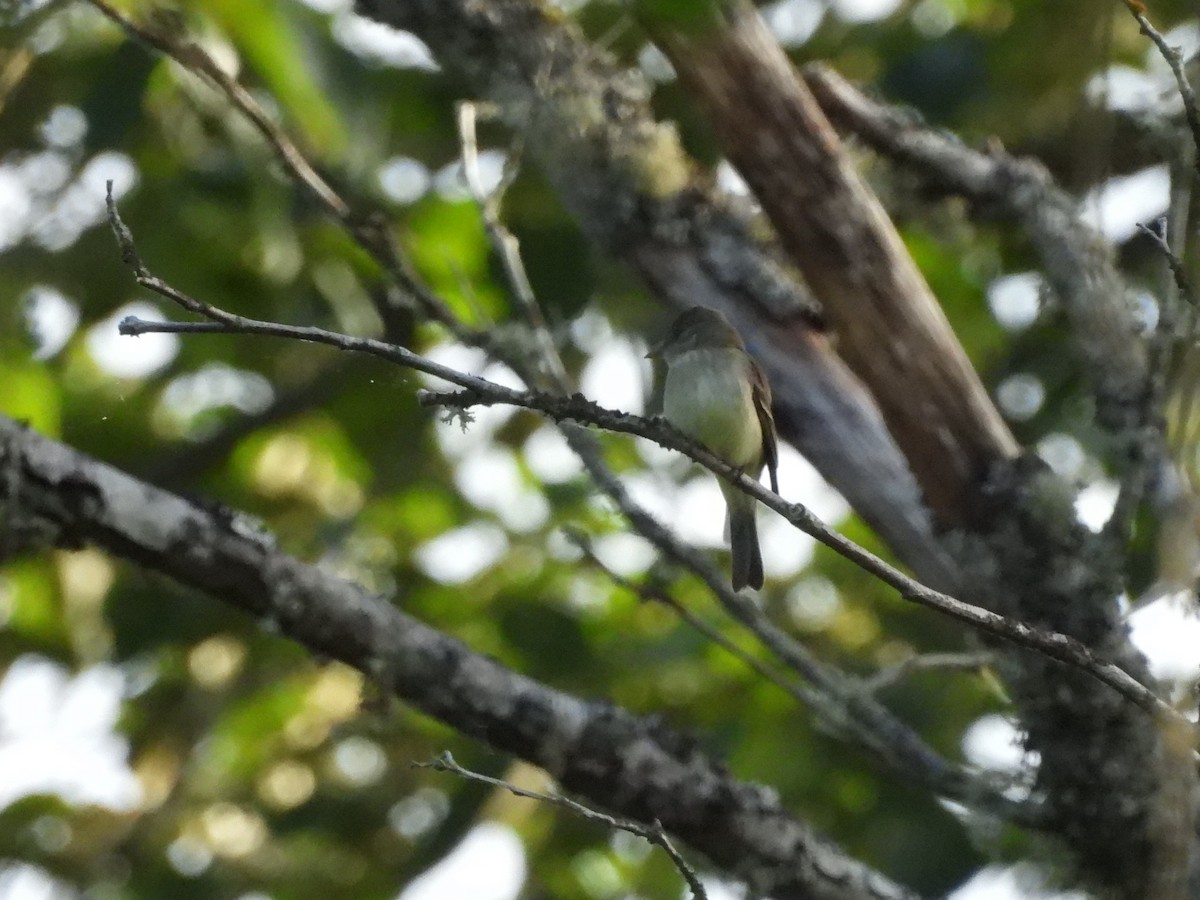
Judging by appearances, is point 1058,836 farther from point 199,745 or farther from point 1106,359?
point 199,745

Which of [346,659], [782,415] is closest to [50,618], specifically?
[346,659]

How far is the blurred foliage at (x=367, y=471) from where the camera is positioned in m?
3.78

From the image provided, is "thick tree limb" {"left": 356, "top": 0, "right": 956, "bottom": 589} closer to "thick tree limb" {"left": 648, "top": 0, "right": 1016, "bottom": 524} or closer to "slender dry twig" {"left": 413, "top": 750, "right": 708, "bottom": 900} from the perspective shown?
"thick tree limb" {"left": 648, "top": 0, "right": 1016, "bottom": 524}

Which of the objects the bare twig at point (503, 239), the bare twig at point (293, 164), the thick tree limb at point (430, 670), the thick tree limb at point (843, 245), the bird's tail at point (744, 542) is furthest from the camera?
the bird's tail at point (744, 542)

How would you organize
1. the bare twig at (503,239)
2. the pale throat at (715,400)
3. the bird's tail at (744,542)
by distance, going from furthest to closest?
the bird's tail at (744,542), the pale throat at (715,400), the bare twig at (503,239)

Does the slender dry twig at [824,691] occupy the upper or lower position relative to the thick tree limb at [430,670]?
upper

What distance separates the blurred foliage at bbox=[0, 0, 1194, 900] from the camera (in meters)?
3.78

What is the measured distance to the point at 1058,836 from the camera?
2930 millimetres

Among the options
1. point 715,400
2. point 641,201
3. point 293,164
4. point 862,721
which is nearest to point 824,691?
point 862,721

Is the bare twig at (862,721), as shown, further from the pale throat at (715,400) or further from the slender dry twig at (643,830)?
the slender dry twig at (643,830)

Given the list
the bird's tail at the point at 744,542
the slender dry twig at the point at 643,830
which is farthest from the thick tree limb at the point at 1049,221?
the slender dry twig at the point at 643,830

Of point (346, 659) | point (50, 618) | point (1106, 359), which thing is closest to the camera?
point (346, 659)

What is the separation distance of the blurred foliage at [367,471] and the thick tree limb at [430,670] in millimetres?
541

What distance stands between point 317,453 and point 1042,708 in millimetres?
2666
